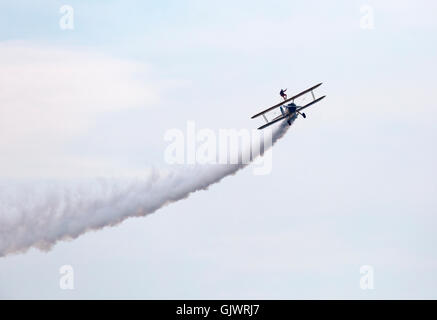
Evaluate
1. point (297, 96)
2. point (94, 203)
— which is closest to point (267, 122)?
point (297, 96)

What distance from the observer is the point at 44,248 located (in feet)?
332

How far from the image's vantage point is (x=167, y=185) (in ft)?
363
